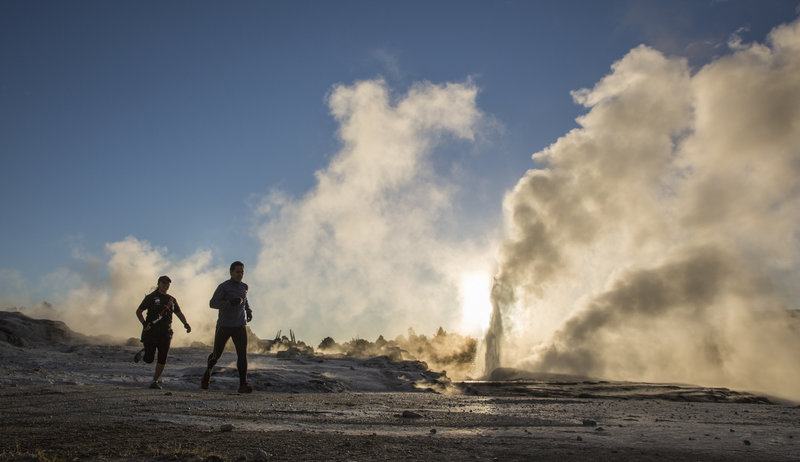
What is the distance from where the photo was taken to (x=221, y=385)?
11.3m

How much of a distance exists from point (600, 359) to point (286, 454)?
136 ft

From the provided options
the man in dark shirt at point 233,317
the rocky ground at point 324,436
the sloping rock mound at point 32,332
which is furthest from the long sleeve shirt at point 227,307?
the sloping rock mound at point 32,332

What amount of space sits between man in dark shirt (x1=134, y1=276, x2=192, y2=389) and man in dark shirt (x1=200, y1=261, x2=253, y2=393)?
68 cm

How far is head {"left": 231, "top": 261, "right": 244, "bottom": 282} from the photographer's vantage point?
907 cm

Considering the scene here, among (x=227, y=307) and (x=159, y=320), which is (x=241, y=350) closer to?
(x=227, y=307)

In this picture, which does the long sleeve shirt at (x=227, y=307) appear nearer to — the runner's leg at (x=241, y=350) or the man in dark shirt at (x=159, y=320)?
the runner's leg at (x=241, y=350)

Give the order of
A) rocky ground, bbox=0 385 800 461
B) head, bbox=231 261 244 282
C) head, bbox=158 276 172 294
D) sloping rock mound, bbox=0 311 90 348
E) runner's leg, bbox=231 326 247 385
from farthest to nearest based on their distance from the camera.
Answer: sloping rock mound, bbox=0 311 90 348, head, bbox=158 276 172 294, head, bbox=231 261 244 282, runner's leg, bbox=231 326 247 385, rocky ground, bbox=0 385 800 461

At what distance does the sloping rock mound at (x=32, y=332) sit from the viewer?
22469 millimetres

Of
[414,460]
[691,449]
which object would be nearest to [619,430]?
[691,449]

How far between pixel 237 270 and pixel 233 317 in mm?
872

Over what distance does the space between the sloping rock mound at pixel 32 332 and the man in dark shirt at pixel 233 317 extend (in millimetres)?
18248

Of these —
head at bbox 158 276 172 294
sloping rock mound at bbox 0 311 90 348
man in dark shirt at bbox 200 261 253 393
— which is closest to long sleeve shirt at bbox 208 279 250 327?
man in dark shirt at bbox 200 261 253 393

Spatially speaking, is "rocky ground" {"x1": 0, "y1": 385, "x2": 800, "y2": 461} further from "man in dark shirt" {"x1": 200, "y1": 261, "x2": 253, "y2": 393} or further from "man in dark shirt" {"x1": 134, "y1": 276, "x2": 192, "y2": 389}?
"man in dark shirt" {"x1": 134, "y1": 276, "x2": 192, "y2": 389}

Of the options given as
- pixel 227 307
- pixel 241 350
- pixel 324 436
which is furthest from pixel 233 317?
pixel 324 436
